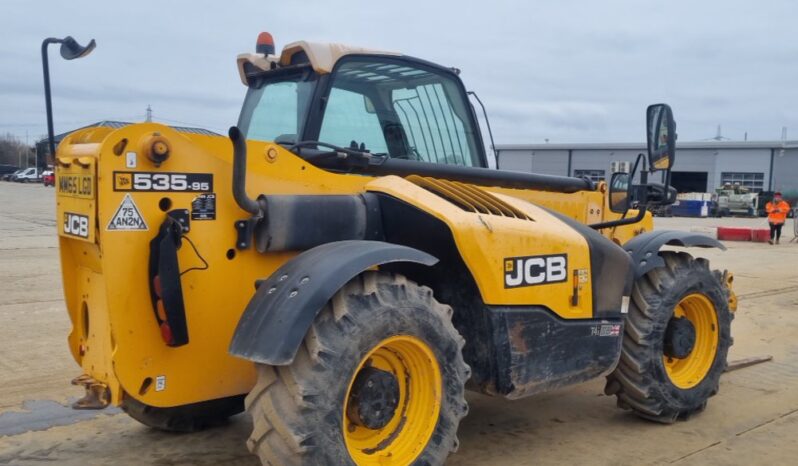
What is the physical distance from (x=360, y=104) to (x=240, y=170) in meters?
1.24

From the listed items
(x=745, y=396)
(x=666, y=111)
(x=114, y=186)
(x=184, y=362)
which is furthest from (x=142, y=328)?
(x=745, y=396)

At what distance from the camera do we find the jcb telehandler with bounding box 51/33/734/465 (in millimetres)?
3312

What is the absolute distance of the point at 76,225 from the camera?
3590 millimetres

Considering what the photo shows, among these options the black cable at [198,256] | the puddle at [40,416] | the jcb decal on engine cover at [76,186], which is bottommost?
the puddle at [40,416]

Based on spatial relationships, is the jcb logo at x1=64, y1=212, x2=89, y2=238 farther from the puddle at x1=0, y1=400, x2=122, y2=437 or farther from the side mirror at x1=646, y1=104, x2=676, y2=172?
the side mirror at x1=646, y1=104, x2=676, y2=172

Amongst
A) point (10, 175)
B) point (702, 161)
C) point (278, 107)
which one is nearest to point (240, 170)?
point (278, 107)

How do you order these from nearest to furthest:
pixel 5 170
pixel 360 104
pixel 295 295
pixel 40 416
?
pixel 295 295, pixel 360 104, pixel 40 416, pixel 5 170

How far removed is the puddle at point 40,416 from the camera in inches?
190

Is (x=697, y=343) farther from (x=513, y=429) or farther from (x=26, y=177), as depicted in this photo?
(x=26, y=177)

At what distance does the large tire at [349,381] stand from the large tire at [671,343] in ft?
5.46

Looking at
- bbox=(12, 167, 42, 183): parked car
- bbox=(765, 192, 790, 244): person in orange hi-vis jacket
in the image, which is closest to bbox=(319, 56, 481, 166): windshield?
bbox=(765, 192, 790, 244): person in orange hi-vis jacket

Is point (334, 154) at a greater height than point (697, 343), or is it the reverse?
point (334, 154)

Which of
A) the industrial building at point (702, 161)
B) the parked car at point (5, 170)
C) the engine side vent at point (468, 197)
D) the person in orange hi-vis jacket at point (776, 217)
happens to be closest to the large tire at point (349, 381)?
the engine side vent at point (468, 197)

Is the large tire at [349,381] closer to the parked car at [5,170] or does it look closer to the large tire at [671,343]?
the large tire at [671,343]
